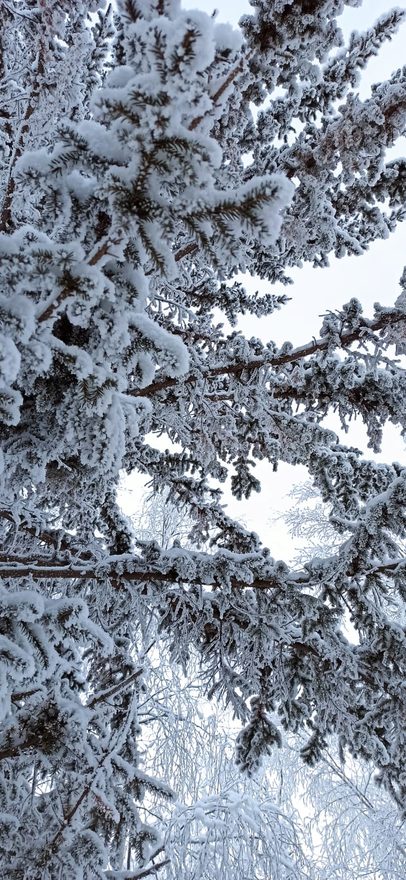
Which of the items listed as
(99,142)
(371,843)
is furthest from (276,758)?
(99,142)

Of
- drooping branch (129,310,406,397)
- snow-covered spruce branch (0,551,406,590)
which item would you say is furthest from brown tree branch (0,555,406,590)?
drooping branch (129,310,406,397)

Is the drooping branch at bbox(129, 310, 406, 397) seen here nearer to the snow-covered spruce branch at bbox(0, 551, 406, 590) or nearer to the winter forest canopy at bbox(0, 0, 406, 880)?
the winter forest canopy at bbox(0, 0, 406, 880)

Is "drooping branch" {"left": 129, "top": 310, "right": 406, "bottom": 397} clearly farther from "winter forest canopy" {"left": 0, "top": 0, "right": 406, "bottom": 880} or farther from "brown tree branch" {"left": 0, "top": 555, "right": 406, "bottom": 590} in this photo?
Answer: "brown tree branch" {"left": 0, "top": 555, "right": 406, "bottom": 590}

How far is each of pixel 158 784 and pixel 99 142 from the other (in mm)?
3775

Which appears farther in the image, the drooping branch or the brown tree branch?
the drooping branch

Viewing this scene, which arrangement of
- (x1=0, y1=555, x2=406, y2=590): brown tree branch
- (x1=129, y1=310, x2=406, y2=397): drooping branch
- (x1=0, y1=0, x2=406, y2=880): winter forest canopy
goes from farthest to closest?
(x1=129, y1=310, x2=406, y2=397): drooping branch
(x1=0, y1=555, x2=406, y2=590): brown tree branch
(x1=0, y1=0, x2=406, y2=880): winter forest canopy

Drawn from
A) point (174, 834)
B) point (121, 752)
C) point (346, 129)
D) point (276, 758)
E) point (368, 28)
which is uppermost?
point (368, 28)

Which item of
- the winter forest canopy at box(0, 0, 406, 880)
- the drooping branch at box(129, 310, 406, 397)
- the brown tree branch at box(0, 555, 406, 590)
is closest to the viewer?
the winter forest canopy at box(0, 0, 406, 880)

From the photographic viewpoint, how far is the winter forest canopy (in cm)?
173

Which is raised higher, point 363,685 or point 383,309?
point 383,309

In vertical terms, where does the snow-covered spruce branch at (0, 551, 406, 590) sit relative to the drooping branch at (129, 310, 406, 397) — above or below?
below

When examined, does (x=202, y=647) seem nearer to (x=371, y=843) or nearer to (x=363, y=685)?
(x=363, y=685)

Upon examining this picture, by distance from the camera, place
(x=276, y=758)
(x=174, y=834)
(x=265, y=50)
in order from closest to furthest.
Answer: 1. (x=265, y=50)
2. (x=174, y=834)
3. (x=276, y=758)

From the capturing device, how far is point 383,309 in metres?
3.27
